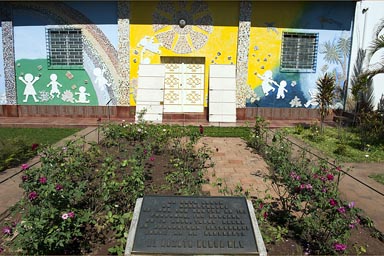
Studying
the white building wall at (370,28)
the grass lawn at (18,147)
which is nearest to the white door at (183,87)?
the grass lawn at (18,147)

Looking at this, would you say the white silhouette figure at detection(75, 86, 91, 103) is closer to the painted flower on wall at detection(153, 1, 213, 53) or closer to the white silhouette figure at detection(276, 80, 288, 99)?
the painted flower on wall at detection(153, 1, 213, 53)

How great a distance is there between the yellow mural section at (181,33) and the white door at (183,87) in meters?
0.50

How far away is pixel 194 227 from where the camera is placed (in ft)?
7.57

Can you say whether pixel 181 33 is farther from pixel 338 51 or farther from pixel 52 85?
pixel 338 51

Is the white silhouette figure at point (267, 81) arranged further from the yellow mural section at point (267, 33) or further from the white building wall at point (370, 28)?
the white building wall at point (370, 28)

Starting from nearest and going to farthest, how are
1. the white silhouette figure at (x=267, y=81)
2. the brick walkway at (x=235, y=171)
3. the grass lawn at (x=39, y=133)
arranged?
1. the brick walkway at (x=235, y=171)
2. the grass lawn at (x=39, y=133)
3. the white silhouette figure at (x=267, y=81)

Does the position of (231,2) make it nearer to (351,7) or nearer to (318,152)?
(351,7)

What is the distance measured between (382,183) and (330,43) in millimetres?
7294

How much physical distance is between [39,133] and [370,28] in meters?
11.3

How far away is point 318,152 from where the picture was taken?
21.8 feet

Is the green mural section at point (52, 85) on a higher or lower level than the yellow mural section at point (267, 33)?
lower

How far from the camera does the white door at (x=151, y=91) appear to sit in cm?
1011

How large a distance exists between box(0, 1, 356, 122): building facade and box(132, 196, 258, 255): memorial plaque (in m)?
7.72

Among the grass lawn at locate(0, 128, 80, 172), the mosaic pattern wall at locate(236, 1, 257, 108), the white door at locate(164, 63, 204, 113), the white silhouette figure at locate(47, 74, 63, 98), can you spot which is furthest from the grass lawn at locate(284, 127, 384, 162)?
the white silhouette figure at locate(47, 74, 63, 98)
